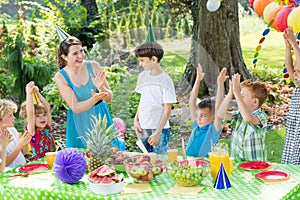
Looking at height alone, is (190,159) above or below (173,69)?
below

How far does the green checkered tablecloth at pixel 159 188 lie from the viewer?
269cm

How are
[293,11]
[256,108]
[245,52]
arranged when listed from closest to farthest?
1. [256,108]
2. [293,11]
3. [245,52]

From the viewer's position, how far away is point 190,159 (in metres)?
3.17

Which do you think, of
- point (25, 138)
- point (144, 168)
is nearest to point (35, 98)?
point (25, 138)

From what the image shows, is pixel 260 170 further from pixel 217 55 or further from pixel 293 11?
pixel 217 55

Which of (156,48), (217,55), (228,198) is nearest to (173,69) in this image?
(156,48)

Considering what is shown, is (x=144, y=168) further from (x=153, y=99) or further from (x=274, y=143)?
(x=274, y=143)

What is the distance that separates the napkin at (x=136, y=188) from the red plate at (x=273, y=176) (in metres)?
0.57

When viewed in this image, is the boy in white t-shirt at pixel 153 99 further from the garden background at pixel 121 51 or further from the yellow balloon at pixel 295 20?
the yellow balloon at pixel 295 20

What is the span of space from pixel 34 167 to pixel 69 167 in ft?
1.47

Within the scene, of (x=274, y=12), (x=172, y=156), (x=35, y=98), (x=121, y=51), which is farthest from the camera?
(x=274, y=12)

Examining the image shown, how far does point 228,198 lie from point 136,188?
1.60 feet

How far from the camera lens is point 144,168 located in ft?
9.67

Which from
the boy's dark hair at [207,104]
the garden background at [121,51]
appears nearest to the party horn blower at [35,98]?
the garden background at [121,51]
